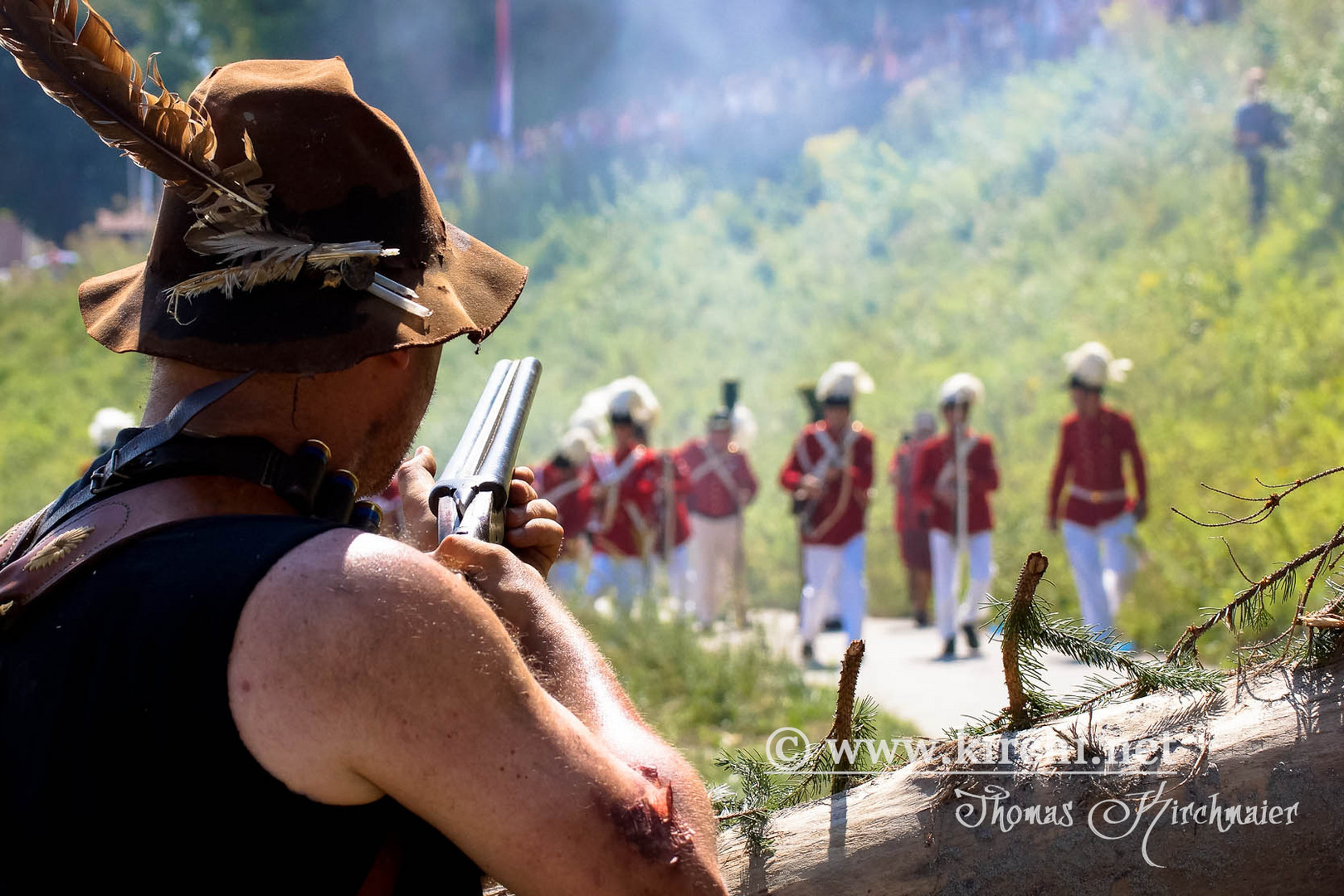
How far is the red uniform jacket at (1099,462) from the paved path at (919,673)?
55.4 inches

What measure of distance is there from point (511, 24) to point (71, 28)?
31.9m

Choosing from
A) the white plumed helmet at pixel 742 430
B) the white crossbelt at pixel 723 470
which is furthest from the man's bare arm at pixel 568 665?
the white plumed helmet at pixel 742 430

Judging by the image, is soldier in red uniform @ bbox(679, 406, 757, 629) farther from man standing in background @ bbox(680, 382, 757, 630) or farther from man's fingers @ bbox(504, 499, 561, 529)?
man's fingers @ bbox(504, 499, 561, 529)

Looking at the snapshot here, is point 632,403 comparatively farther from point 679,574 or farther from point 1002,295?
point 1002,295

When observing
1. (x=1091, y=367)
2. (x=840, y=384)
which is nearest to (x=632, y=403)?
(x=840, y=384)

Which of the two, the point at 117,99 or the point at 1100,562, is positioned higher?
the point at 1100,562

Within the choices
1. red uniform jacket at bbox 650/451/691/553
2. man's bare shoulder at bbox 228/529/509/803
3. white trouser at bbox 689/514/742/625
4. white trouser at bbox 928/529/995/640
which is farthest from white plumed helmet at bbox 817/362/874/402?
man's bare shoulder at bbox 228/529/509/803

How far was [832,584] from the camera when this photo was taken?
35.9 ft

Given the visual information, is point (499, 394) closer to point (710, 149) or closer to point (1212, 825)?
point (1212, 825)

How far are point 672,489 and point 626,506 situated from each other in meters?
0.79

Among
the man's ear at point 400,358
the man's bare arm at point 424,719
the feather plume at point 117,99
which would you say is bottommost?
the man's bare arm at point 424,719

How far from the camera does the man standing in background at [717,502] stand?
13.1 m

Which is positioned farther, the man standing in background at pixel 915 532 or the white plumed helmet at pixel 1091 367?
the man standing in background at pixel 915 532

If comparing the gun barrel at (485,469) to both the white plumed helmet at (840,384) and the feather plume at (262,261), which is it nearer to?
the feather plume at (262,261)
